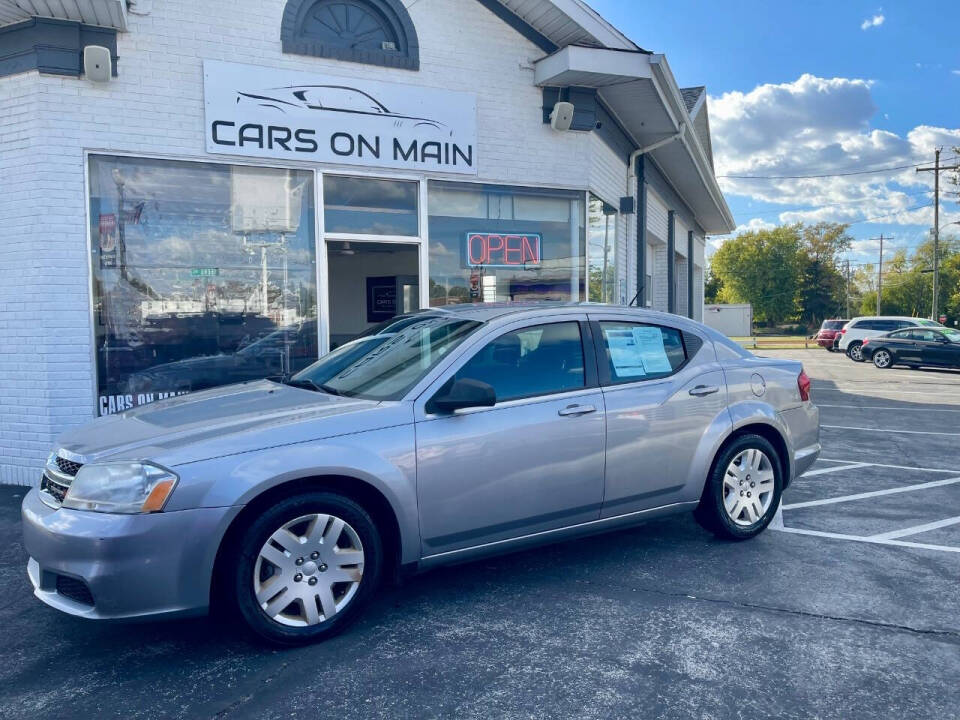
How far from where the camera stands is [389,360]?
4.38 meters

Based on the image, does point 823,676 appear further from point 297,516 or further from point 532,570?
point 297,516

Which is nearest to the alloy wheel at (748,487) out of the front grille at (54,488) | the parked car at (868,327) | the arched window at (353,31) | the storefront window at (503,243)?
the front grille at (54,488)

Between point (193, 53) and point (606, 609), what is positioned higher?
point (193, 53)

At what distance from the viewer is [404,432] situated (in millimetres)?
3713

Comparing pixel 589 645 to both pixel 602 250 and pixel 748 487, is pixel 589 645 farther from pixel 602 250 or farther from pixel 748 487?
pixel 602 250

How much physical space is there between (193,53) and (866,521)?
24.0 ft

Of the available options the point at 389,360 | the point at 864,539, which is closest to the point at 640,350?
the point at 389,360

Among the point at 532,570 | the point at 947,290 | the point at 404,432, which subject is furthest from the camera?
the point at 947,290

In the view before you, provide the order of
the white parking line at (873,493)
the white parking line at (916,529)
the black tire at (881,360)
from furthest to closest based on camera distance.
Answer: the black tire at (881,360)
the white parking line at (873,493)
the white parking line at (916,529)

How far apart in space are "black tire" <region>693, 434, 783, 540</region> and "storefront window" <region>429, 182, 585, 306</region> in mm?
4637

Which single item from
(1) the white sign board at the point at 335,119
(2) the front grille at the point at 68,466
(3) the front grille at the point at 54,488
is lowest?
(3) the front grille at the point at 54,488

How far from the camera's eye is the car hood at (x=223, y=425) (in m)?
3.37

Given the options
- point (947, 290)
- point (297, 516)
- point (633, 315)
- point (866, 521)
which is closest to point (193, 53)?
point (633, 315)

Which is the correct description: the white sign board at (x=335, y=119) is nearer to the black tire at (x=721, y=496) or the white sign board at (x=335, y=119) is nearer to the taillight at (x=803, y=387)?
the taillight at (x=803, y=387)
